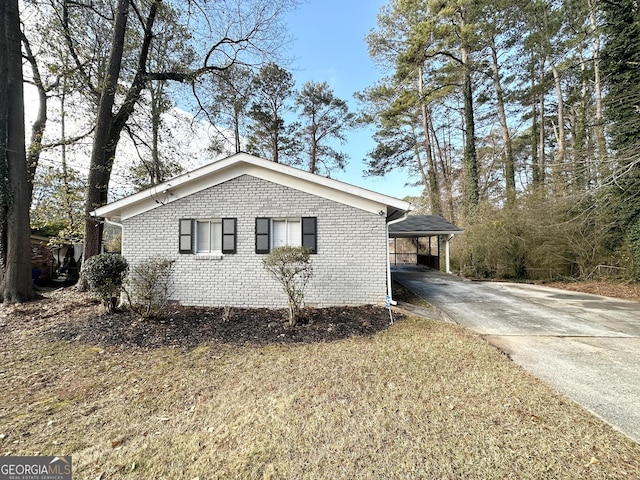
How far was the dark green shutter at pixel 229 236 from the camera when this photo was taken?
6930 mm

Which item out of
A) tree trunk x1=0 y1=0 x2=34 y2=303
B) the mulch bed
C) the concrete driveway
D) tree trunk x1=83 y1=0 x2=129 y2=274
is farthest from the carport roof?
tree trunk x1=0 y1=0 x2=34 y2=303

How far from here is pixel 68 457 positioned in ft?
7.36

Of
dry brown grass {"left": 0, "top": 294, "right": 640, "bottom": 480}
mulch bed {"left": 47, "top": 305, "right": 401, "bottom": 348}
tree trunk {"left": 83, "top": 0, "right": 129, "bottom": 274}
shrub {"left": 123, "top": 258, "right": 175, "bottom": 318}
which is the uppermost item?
tree trunk {"left": 83, "top": 0, "right": 129, "bottom": 274}

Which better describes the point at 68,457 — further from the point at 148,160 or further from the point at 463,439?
the point at 148,160

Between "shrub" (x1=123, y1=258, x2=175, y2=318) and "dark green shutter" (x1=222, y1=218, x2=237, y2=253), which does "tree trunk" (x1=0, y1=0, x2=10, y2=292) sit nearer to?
"shrub" (x1=123, y1=258, x2=175, y2=318)

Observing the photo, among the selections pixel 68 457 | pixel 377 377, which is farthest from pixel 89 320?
pixel 377 377

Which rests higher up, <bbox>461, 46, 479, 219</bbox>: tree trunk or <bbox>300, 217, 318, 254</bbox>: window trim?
<bbox>461, 46, 479, 219</bbox>: tree trunk

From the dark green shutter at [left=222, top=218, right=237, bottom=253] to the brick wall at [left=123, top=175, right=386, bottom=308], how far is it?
13 centimetres

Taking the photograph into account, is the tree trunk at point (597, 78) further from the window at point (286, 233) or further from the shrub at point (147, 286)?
the shrub at point (147, 286)

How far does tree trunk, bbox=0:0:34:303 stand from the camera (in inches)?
287

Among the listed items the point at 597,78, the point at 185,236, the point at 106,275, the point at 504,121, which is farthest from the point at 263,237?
the point at 504,121

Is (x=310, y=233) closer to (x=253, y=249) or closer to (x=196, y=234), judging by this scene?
(x=253, y=249)

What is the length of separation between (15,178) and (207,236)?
5.77 m

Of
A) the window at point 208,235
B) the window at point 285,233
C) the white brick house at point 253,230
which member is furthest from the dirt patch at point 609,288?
the window at point 208,235
